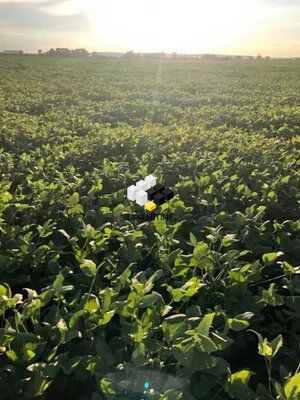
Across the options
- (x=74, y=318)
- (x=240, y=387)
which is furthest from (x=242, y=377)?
(x=74, y=318)

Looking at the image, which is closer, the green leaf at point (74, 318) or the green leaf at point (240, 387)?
the green leaf at point (240, 387)

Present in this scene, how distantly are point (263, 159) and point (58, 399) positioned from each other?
4.84m

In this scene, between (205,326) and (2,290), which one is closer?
(205,326)

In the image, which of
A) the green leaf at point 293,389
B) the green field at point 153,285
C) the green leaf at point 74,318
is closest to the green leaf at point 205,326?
the green field at point 153,285

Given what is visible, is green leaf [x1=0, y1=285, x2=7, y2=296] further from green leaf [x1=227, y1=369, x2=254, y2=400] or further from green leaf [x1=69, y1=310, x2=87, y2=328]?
green leaf [x1=227, y1=369, x2=254, y2=400]

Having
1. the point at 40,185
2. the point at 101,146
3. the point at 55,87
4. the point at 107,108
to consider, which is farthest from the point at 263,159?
the point at 55,87

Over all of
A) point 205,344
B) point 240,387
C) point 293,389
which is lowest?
point 240,387

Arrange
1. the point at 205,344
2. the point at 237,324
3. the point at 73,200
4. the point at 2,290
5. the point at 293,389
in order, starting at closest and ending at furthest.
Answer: the point at 293,389
the point at 205,344
the point at 237,324
the point at 2,290
the point at 73,200

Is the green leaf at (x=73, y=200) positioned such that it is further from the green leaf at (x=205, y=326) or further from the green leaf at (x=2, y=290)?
the green leaf at (x=205, y=326)

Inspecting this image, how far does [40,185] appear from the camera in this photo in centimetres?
439

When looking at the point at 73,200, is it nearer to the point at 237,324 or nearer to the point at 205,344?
the point at 237,324

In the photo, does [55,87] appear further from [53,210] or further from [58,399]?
[58,399]

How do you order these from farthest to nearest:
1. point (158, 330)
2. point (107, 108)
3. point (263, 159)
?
1. point (107, 108)
2. point (263, 159)
3. point (158, 330)

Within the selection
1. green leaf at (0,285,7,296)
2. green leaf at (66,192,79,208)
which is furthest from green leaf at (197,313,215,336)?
green leaf at (66,192,79,208)
